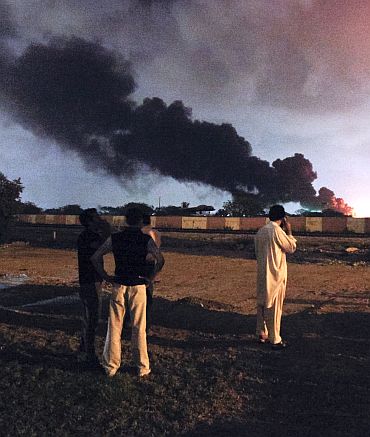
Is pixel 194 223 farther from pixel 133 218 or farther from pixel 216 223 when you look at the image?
pixel 133 218

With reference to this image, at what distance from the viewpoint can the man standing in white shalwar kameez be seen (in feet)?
19.0

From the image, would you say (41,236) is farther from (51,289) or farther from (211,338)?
(211,338)

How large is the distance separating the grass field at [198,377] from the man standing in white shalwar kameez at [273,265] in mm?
457

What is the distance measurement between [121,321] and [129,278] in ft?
1.60

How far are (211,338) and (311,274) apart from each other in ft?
33.7

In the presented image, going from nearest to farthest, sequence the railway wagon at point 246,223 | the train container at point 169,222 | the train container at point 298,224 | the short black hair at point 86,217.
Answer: the short black hair at point 86,217 < the railway wagon at point 246,223 < the train container at point 298,224 < the train container at point 169,222

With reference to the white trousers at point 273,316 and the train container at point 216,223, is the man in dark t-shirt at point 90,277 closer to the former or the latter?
the white trousers at point 273,316

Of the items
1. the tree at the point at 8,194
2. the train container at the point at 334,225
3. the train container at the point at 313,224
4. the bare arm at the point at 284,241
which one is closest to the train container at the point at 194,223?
the train container at the point at 313,224

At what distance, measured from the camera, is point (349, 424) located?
396cm

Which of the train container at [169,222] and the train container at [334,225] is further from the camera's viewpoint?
the train container at [169,222]

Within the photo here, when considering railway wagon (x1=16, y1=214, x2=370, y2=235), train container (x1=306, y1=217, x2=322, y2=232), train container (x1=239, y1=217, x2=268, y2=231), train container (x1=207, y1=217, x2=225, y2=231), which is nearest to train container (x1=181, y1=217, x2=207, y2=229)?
railway wagon (x1=16, y1=214, x2=370, y2=235)

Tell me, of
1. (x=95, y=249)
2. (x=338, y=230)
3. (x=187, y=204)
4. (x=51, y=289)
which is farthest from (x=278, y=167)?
(x=95, y=249)

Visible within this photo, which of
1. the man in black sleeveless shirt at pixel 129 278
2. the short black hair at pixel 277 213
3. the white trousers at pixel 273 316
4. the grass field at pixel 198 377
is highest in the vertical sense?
the short black hair at pixel 277 213

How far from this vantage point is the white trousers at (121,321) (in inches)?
180
